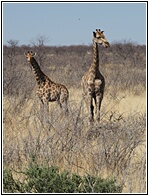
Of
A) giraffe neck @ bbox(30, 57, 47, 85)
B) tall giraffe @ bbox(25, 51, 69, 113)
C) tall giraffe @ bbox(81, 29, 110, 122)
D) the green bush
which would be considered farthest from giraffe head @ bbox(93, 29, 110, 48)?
the green bush

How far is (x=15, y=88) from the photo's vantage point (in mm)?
11836

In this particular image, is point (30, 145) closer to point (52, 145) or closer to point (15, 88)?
point (52, 145)

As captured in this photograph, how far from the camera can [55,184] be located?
4555 millimetres

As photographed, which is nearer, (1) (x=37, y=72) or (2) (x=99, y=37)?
(2) (x=99, y=37)

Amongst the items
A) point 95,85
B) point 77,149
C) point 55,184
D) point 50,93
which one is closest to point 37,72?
point 50,93

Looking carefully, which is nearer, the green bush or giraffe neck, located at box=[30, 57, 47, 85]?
the green bush

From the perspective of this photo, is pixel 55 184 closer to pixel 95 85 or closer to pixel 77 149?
pixel 77 149

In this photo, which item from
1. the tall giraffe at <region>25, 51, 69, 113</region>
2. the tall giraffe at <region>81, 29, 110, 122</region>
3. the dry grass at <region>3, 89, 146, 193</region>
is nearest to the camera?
the dry grass at <region>3, 89, 146, 193</region>

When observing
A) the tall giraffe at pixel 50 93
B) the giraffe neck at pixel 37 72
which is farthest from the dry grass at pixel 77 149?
the giraffe neck at pixel 37 72

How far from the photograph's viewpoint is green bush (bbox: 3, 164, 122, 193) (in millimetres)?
4469

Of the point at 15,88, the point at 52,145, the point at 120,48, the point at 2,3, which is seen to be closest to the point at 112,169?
the point at 52,145

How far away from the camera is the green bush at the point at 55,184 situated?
4469mm

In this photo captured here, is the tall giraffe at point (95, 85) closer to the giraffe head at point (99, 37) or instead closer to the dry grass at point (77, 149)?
the giraffe head at point (99, 37)

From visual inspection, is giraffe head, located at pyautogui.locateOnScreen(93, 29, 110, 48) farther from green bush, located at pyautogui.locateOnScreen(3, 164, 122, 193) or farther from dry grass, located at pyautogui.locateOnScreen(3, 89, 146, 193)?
green bush, located at pyautogui.locateOnScreen(3, 164, 122, 193)
